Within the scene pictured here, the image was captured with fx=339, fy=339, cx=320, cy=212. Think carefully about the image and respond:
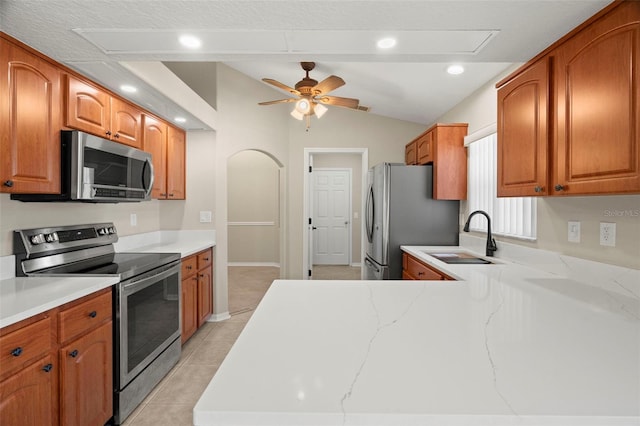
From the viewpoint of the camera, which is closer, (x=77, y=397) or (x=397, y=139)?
(x=77, y=397)

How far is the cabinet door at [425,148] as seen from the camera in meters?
3.62

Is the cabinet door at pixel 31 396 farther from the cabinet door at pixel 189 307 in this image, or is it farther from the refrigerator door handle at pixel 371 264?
the refrigerator door handle at pixel 371 264

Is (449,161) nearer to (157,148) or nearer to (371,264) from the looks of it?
(371,264)

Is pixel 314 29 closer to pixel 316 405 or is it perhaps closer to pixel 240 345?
pixel 240 345

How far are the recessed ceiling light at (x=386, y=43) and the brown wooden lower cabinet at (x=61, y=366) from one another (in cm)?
192

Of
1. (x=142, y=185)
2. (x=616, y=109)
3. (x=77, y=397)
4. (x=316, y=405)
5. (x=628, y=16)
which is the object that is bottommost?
(x=77, y=397)

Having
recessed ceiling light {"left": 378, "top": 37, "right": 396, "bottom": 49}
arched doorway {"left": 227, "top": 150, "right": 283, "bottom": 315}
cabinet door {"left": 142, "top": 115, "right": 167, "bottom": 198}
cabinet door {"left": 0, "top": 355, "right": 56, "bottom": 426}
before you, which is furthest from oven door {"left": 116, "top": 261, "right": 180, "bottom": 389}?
arched doorway {"left": 227, "top": 150, "right": 283, "bottom": 315}

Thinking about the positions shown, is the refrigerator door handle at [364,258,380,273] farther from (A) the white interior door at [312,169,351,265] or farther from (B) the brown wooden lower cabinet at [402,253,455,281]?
(A) the white interior door at [312,169,351,265]

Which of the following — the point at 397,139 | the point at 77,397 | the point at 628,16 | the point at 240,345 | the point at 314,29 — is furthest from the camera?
the point at 397,139

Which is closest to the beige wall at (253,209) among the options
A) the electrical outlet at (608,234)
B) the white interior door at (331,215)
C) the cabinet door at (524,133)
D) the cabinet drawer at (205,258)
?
the white interior door at (331,215)

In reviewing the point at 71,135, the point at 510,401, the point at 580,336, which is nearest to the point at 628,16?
the point at 580,336

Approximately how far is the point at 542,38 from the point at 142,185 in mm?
2782

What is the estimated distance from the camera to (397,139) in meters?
4.95

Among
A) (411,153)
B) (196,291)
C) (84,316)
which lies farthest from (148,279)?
(411,153)
